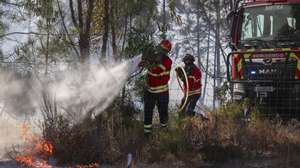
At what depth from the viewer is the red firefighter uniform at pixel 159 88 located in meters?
8.88

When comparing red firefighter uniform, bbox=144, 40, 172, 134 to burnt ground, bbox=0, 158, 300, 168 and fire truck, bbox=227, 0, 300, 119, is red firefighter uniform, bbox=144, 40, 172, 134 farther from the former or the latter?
fire truck, bbox=227, 0, 300, 119

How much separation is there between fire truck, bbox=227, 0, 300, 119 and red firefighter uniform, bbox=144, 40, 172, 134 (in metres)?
1.83

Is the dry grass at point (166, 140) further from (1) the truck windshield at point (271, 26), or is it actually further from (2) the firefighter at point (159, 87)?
(1) the truck windshield at point (271, 26)

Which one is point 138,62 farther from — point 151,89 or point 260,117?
point 260,117

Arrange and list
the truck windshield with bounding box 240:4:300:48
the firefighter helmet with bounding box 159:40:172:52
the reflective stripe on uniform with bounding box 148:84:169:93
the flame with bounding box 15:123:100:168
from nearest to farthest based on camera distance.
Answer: the flame with bounding box 15:123:100:168 < the firefighter helmet with bounding box 159:40:172:52 < the reflective stripe on uniform with bounding box 148:84:169:93 < the truck windshield with bounding box 240:4:300:48

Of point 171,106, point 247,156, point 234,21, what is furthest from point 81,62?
point 234,21

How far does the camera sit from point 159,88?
8.98m

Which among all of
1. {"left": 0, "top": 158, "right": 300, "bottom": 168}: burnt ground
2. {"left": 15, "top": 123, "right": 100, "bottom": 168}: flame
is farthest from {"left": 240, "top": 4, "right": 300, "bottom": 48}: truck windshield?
{"left": 15, "top": 123, "right": 100, "bottom": 168}: flame

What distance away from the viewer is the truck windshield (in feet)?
33.7

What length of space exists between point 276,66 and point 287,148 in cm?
302

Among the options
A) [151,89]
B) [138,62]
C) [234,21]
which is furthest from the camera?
[234,21]

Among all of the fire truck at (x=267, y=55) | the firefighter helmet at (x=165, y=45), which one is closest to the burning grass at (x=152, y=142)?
the firefighter helmet at (x=165, y=45)

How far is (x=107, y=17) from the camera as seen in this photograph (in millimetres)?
8875

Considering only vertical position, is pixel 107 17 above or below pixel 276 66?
above
